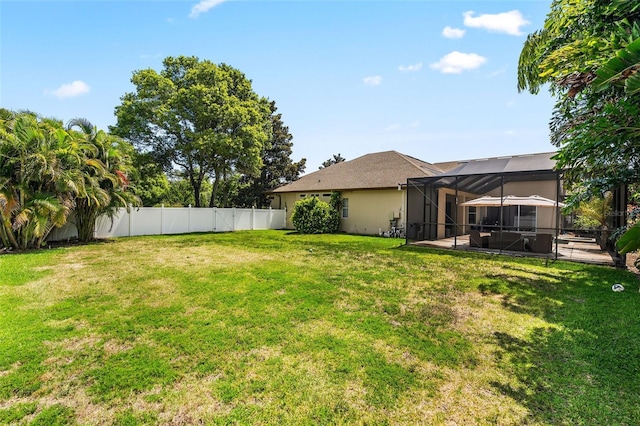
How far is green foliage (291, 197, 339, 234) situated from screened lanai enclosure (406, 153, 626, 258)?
4.84 meters

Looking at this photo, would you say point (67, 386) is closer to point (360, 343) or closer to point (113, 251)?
point (360, 343)

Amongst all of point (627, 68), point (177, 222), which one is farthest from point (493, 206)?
point (177, 222)

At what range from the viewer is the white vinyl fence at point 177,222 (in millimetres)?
14356

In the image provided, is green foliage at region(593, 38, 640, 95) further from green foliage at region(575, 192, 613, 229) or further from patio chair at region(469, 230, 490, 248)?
green foliage at region(575, 192, 613, 229)

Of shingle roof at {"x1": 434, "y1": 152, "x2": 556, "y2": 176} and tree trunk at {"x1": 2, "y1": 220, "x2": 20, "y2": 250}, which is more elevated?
shingle roof at {"x1": 434, "y1": 152, "x2": 556, "y2": 176}

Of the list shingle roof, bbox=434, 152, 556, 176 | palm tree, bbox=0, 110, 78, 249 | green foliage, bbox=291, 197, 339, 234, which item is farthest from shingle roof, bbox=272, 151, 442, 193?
palm tree, bbox=0, 110, 78, 249

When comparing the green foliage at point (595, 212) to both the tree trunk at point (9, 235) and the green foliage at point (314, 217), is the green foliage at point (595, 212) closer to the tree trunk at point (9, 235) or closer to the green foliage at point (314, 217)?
the green foliage at point (314, 217)

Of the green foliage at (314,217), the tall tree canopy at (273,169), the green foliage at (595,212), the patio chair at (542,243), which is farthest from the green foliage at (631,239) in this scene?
the tall tree canopy at (273,169)

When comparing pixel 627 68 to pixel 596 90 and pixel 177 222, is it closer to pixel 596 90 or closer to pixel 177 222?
pixel 596 90

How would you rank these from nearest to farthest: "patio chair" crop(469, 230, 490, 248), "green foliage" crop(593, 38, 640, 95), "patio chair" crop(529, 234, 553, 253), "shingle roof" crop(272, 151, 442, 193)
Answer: "green foliage" crop(593, 38, 640, 95)
"patio chair" crop(529, 234, 553, 253)
"patio chair" crop(469, 230, 490, 248)
"shingle roof" crop(272, 151, 442, 193)

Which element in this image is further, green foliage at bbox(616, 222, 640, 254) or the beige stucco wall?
the beige stucco wall

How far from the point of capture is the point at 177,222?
17219 millimetres

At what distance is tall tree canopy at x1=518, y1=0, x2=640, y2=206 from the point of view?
3.07 metres

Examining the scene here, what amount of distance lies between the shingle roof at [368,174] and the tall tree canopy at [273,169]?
193 inches
